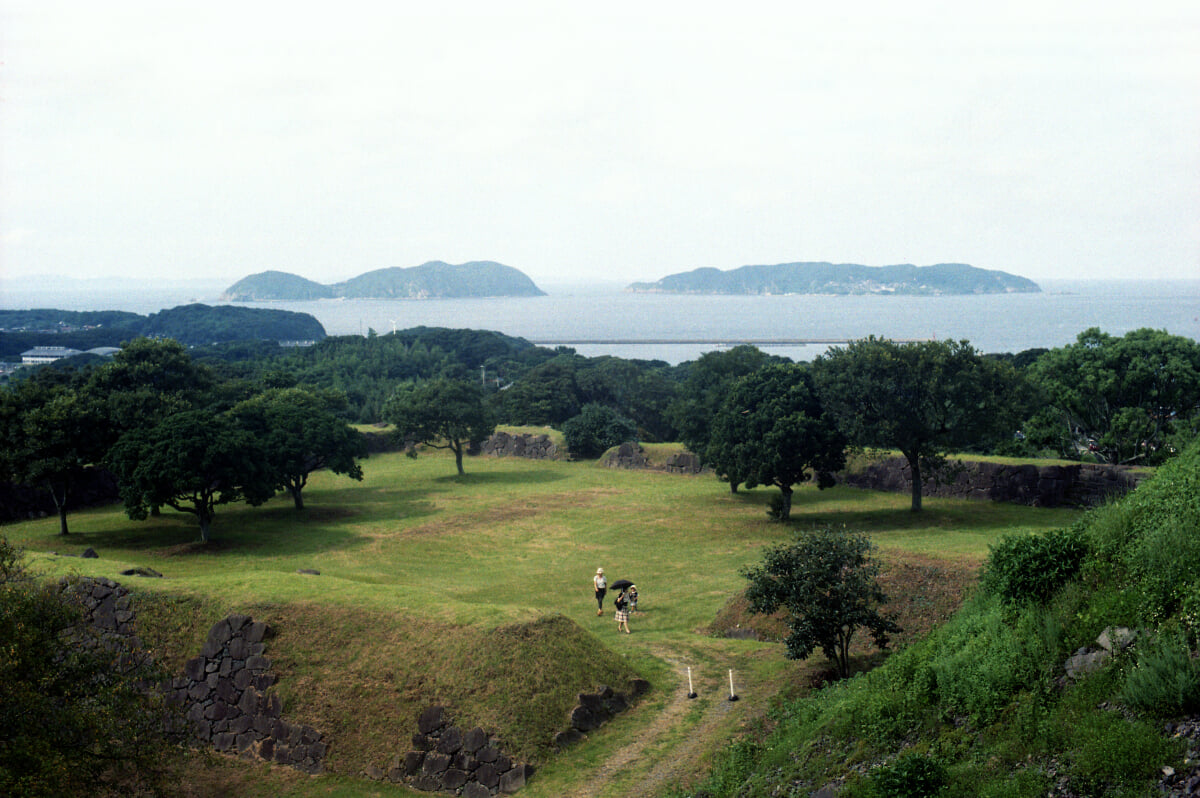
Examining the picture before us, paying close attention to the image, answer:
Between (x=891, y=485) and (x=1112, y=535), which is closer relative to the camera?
(x=1112, y=535)

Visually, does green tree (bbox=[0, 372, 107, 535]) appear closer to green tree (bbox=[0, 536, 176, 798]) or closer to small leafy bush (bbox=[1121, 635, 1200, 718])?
green tree (bbox=[0, 536, 176, 798])

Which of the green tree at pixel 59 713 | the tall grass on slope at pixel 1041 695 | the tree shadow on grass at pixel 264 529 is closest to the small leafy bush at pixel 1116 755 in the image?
the tall grass on slope at pixel 1041 695

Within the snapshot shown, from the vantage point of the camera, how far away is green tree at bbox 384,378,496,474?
186 feet

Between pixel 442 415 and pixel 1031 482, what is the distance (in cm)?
3391

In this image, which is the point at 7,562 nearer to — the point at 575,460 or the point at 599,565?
the point at 599,565

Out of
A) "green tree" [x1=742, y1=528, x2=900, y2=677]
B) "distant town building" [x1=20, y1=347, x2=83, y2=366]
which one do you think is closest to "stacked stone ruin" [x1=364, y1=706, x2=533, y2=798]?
"green tree" [x1=742, y1=528, x2=900, y2=677]

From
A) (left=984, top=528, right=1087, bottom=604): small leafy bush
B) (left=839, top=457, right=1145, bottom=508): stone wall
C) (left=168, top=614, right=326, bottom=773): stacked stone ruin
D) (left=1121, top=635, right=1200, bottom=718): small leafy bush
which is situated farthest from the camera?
(left=839, top=457, right=1145, bottom=508): stone wall

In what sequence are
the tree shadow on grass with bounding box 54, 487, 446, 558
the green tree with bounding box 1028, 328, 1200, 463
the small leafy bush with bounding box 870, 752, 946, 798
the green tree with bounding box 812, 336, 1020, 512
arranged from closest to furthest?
the small leafy bush with bounding box 870, 752, 946, 798
the tree shadow on grass with bounding box 54, 487, 446, 558
the green tree with bounding box 812, 336, 1020, 512
the green tree with bounding box 1028, 328, 1200, 463

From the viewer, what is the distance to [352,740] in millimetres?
18375

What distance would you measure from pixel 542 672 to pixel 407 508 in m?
28.6

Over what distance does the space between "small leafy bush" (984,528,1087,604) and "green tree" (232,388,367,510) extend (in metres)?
35.5

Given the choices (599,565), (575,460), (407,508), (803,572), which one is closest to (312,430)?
(407,508)

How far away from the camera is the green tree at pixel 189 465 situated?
35812 mm

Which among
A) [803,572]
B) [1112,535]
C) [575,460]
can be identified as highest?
[1112,535]
